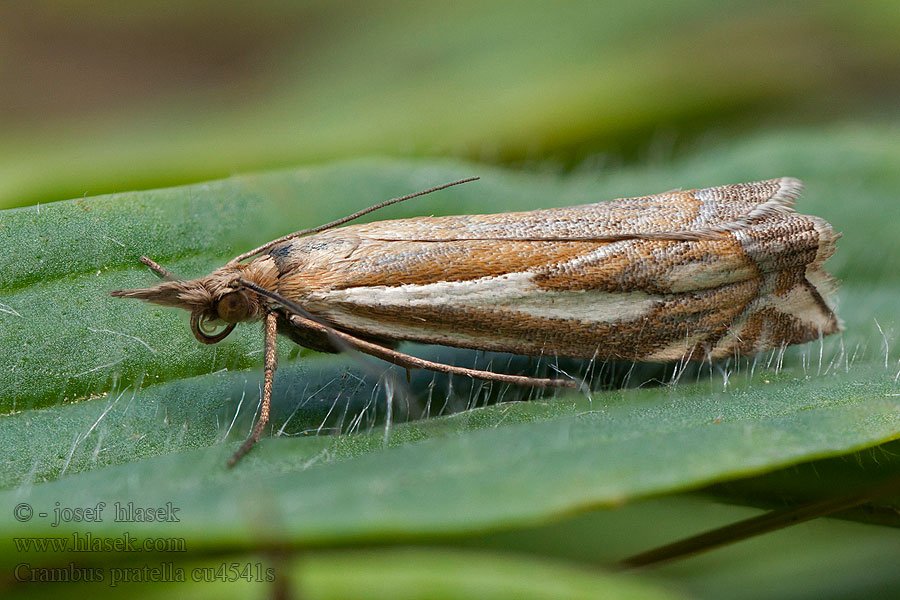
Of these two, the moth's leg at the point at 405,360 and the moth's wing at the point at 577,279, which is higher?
the moth's wing at the point at 577,279

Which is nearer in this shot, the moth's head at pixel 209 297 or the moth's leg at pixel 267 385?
the moth's leg at pixel 267 385

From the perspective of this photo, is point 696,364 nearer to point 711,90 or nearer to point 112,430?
point 112,430

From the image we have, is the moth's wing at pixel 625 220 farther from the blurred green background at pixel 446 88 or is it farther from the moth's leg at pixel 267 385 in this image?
the blurred green background at pixel 446 88

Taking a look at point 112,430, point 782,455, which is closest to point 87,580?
Result: point 112,430

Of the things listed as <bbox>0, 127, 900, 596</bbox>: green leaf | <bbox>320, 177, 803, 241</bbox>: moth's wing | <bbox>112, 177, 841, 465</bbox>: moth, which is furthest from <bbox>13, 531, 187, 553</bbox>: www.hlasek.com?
<bbox>320, 177, 803, 241</bbox>: moth's wing

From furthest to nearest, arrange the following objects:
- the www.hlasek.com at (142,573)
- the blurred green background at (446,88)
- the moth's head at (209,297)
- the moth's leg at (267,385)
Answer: the blurred green background at (446,88) < the moth's head at (209,297) < the moth's leg at (267,385) < the www.hlasek.com at (142,573)

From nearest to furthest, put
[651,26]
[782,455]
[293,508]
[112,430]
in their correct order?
[293,508], [782,455], [112,430], [651,26]

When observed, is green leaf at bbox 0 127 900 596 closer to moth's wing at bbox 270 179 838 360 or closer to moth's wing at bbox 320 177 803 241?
moth's wing at bbox 270 179 838 360

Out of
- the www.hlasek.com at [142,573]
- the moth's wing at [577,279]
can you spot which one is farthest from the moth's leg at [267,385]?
the www.hlasek.com at [142,573]
